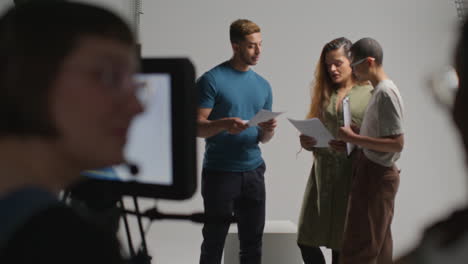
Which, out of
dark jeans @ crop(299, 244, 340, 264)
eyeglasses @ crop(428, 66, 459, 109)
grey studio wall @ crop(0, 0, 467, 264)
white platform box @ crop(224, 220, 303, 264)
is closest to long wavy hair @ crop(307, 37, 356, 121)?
dark jeans @ crop(299, 244, 340, 264)

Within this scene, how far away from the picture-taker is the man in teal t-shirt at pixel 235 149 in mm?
2223

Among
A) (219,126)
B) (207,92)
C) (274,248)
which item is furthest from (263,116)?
(274,248)

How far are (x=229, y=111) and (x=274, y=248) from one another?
38.5 inches

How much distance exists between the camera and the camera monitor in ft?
2.55

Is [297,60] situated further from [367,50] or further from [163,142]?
[163,142]

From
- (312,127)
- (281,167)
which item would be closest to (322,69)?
(312,127)

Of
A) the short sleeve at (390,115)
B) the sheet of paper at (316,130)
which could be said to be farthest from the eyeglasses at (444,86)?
the sheet of paper at (316,130)

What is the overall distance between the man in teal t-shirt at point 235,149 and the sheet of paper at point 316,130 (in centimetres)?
17

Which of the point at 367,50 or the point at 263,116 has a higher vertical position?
the point at 367,50

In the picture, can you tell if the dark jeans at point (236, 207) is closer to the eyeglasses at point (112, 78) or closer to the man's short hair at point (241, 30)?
the man's short hair at point (241, 30)

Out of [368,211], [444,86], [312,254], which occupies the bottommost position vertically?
[312,254]

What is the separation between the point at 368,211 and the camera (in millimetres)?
1935

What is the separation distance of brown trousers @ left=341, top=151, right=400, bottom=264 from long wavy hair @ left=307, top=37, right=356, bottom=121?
1.42 feet

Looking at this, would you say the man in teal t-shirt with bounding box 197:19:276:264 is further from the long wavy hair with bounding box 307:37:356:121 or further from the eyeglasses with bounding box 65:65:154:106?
the eyeglasses with bounding box 65:65:154:106
